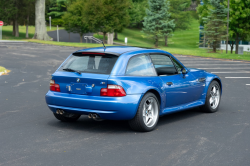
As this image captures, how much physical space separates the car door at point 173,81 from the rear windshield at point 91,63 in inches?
41.9

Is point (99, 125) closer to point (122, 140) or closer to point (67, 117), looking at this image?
point (67, 117)

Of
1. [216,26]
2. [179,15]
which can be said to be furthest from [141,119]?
[179,15]

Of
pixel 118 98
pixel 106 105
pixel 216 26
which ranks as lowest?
pixel 106 105

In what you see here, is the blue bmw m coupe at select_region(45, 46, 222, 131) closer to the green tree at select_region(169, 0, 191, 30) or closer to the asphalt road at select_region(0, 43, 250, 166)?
the asphalt road at select_region(0, 43, 250, 166)

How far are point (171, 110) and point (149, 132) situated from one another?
878 mm

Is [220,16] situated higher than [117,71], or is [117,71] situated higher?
[220,16]

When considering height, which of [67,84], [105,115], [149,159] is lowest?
[149,159]

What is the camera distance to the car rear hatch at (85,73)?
6465mm

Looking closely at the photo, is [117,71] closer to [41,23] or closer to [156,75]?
[156,75]

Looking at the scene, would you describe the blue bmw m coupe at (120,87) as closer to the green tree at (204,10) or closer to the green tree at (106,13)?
the green tree at (106,13)

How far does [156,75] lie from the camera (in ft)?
23.4

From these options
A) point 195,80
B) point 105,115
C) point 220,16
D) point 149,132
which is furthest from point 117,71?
point 220,16

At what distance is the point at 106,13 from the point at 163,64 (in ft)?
134

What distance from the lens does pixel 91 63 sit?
685 cm
